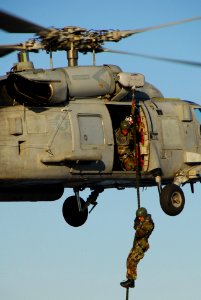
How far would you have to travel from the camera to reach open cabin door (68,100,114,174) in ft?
107

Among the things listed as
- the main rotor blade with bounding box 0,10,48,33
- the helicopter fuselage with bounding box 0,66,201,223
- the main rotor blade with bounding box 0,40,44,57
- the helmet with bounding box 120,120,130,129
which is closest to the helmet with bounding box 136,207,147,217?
the helicopter fuselage with bounding box 0,66,201,223

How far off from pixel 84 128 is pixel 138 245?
3.32 m

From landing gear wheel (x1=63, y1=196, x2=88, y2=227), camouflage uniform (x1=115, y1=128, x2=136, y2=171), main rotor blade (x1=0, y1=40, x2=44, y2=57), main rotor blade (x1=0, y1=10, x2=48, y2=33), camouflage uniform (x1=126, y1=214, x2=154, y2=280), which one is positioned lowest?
camouflage uniform (x1=126, y1=214, x2=154, y2=280)

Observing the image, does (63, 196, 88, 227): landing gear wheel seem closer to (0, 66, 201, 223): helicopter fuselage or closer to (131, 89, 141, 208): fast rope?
(0, 66, 201, 223): helicopter fuselage

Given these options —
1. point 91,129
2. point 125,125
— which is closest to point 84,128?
point 91,129

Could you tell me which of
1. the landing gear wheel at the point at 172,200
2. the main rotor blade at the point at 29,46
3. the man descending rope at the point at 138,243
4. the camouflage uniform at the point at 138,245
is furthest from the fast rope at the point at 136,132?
the main rotor blade at the point at 29,46

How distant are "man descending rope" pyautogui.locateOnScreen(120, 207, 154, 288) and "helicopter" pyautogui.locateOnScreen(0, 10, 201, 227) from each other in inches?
37.8

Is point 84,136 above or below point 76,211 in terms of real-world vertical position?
above

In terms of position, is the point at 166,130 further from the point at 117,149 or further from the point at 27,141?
the point at 27,141

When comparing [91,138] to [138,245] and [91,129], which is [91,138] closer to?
[91,129]

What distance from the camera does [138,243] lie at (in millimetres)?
32281

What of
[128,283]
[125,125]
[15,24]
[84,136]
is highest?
[15,24]

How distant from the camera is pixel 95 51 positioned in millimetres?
33438

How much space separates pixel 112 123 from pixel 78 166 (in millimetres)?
2706
